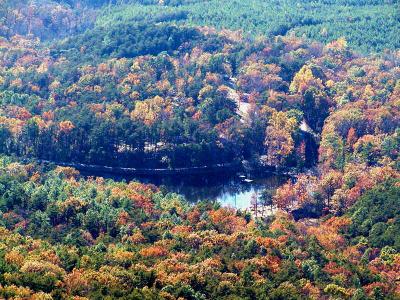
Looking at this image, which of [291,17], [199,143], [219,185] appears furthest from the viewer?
[291,17]

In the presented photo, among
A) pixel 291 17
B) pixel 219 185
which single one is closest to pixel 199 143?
pixel 219 185

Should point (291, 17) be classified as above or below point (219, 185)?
above

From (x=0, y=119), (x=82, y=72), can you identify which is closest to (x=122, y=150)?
(x=0, y=119)

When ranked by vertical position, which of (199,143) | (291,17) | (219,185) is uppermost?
(291,17)

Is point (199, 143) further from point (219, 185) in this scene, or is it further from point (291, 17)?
point (291, 17)

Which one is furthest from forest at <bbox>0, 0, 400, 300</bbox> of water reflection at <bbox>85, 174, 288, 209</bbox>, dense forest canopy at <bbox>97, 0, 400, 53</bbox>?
water reflection at <bbox>85, 174, 288, 209</bbox>

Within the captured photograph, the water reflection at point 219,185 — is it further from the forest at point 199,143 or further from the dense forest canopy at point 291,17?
the dense forest canopy at point 291,17
